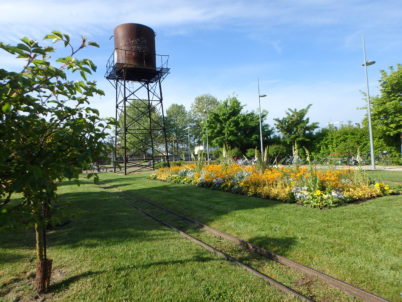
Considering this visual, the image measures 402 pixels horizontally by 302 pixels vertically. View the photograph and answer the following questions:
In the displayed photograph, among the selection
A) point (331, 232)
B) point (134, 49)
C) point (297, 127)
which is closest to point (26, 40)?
point (331, 232)

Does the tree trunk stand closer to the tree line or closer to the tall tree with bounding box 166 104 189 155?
the tree line

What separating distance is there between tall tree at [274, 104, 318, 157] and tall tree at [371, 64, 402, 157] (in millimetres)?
6531

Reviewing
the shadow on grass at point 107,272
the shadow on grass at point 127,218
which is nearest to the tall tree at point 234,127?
the shadow on grass at point 127,218

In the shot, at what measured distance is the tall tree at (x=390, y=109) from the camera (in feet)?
Result: 59.5

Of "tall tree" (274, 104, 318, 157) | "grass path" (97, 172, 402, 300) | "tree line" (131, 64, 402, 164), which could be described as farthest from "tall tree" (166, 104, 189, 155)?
"grass path" (97, 172, 402, 300)

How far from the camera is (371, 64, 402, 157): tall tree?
714 inches

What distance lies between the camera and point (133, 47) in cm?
1916

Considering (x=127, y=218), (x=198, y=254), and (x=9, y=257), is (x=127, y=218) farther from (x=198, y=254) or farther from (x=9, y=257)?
(x=198, y=254)

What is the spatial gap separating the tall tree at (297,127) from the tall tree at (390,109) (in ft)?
21.4

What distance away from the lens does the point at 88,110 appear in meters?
2.51

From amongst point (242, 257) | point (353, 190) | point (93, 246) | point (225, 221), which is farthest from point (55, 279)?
point (353, 190)

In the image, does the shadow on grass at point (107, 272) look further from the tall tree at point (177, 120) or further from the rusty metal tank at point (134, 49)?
the tall tree at point (177, 120)

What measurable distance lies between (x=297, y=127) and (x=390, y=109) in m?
8.62

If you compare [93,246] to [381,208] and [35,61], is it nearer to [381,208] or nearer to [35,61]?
[35,61]
